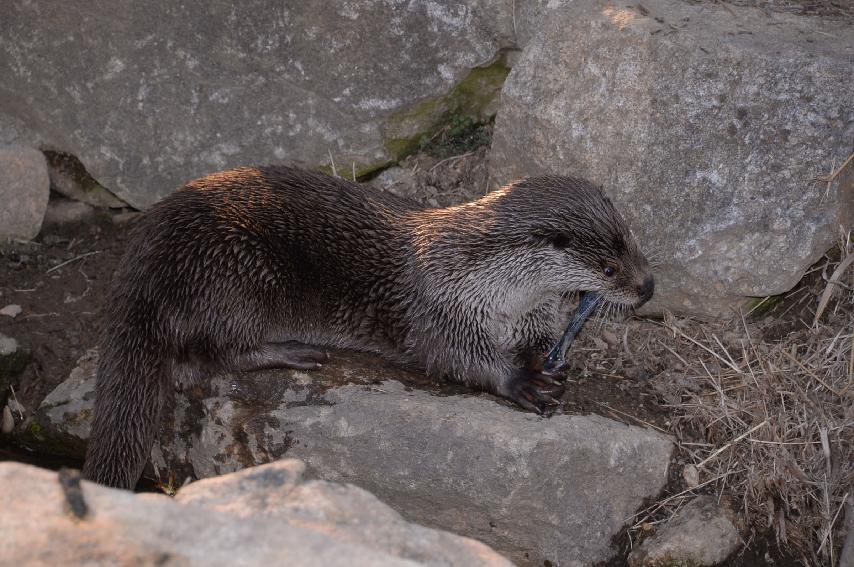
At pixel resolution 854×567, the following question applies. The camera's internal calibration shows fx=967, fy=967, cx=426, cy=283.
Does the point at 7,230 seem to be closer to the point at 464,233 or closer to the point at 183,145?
the point at 183,145

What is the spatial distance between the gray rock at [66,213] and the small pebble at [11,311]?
0.46 metres

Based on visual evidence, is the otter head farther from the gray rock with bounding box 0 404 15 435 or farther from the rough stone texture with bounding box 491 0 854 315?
the gray rock with bounding box 0 404 15 435

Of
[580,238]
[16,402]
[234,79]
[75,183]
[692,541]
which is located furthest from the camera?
[75,183]

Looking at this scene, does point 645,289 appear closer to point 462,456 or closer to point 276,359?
point 462,456

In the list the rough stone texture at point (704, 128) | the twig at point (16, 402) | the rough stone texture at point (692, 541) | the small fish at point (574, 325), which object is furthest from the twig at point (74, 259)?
the rough stone texture at point (692, 541)

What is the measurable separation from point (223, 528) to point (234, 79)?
227 cm

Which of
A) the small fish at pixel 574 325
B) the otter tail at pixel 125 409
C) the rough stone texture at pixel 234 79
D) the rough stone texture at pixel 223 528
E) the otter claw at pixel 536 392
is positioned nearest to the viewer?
the rough stone texture at pixel 223 528

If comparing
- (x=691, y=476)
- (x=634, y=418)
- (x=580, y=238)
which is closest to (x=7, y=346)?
(x=580, y=238)

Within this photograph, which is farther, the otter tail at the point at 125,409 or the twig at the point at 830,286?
the twig at the point at 830,286

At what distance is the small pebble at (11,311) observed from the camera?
3248 mm

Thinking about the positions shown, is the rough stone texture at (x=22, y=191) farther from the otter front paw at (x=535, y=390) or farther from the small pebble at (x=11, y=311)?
the otter front paw at (x=535, y=390)

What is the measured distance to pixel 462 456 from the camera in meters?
2.45

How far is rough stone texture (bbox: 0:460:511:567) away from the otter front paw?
1.03 metres

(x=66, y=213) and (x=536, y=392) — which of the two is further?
(x=66, y=213)
